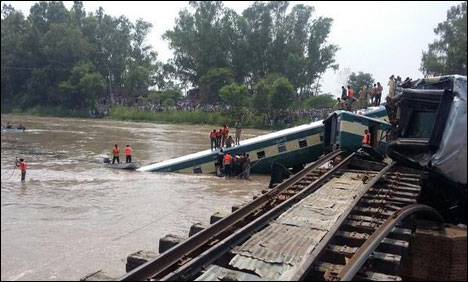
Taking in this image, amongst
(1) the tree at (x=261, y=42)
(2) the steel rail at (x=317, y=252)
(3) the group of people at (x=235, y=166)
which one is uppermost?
(1) the tree at (x=261, y=42)

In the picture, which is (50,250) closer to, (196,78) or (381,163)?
(381,163)

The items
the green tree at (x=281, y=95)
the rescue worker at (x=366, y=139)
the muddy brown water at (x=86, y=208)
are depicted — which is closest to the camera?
the muddy brown water at (x=86, y=208)

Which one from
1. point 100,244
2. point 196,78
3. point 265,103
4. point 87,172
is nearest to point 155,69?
point 196,78

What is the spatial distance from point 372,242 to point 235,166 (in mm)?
16956

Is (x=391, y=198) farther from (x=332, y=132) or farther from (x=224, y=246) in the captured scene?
(x=332, y=132)

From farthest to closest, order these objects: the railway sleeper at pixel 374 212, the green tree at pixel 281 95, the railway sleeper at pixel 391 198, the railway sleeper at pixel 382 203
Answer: the green tree at pixel 281 95 < the railway sleeper at pixel 391 198 < the railway sleeper at pixel 382 203 < the railway sleeper at pixel 374 212

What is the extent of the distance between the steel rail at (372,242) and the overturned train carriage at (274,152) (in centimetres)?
1439

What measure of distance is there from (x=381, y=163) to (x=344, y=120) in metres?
4.45

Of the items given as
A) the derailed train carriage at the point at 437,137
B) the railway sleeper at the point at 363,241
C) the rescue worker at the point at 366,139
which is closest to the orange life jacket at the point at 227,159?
the rescue worker at the point at 366,139

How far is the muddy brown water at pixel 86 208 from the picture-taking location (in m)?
8.95

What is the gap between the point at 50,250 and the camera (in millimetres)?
10414

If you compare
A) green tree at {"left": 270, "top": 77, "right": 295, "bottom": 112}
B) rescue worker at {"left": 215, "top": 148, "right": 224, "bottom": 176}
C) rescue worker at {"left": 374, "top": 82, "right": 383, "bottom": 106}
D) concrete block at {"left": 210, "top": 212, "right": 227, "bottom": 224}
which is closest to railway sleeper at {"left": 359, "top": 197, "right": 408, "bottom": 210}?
concrete block at {"left": 210, "top": 212, "right": 227, "bottom": 224}

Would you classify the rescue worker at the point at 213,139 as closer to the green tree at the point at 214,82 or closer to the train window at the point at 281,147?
the train window at the point at 281,147

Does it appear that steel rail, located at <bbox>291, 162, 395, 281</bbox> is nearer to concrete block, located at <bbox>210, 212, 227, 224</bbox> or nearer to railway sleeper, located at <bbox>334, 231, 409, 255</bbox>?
railway sleeper, located at <bbox>334, 231, 409, 255</bbox>
